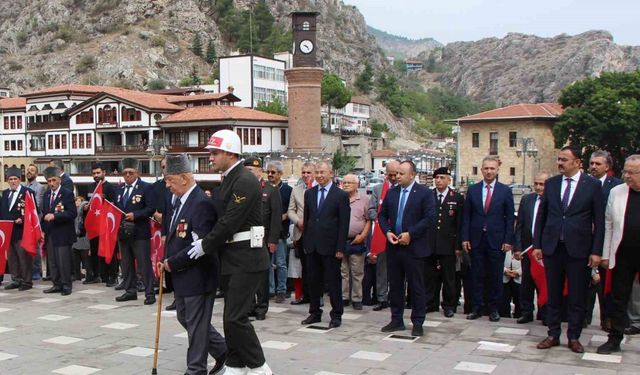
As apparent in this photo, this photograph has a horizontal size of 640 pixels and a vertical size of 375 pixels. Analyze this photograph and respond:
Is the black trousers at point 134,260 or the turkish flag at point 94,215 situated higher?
the turkish flag at point 94,215

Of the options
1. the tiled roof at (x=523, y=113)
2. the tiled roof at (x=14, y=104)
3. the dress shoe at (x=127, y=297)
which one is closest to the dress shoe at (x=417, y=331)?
the dress shoe at (x=127, y=297)

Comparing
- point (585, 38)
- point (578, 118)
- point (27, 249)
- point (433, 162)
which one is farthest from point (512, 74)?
point (27, 249)

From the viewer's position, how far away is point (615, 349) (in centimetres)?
691

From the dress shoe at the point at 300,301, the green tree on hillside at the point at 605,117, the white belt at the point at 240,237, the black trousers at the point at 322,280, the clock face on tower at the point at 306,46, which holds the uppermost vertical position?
the clock face on tower at the point at 306,46

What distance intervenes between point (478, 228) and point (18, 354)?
5537 millimetres

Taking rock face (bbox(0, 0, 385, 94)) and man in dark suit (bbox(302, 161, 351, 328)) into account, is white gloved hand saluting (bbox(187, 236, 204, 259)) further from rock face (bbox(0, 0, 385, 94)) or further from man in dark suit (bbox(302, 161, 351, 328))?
rock face (bbox(0, 0, 385, 94))

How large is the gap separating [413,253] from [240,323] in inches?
108

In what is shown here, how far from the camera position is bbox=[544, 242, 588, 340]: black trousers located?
23.0 feet

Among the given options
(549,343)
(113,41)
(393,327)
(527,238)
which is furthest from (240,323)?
(113,41)

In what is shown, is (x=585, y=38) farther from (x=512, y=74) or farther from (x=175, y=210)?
(x=175, y=210)

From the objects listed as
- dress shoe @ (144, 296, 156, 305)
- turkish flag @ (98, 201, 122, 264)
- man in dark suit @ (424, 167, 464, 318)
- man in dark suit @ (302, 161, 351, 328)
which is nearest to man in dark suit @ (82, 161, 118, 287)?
turkish flag @ (98, 201, 122, 264)

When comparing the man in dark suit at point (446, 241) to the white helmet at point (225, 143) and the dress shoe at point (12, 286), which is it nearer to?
the white helmet at point (225, 143)

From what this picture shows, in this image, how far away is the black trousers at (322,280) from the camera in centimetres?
821

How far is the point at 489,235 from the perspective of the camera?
Result: 8.60 meters
